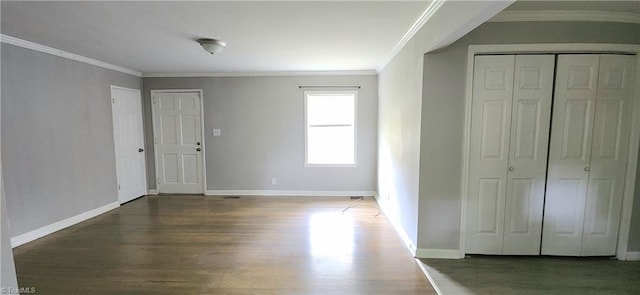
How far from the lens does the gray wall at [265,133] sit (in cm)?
486

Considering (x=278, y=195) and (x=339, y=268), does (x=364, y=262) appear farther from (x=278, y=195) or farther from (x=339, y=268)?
(x=278, y=195)

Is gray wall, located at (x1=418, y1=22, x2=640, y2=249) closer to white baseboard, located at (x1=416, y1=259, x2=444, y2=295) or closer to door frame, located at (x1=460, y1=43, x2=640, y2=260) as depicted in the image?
door frame, located at (x1=460, y1=43, x2=640, y2=260)

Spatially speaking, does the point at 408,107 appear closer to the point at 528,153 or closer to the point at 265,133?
the point at 528,153

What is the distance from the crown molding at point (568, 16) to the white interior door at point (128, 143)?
17.5 feet

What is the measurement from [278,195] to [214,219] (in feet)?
4.67

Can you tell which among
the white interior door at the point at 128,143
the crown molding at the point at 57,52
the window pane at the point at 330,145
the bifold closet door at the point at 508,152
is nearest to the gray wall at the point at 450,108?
the bifold closet door at the point at 508,152

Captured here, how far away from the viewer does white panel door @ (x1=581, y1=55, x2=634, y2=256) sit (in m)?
2.42

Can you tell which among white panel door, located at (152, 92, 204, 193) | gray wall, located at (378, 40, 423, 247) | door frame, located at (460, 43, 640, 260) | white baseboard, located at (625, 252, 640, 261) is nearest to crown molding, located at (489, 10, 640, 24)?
door frame, located at (460, 43, 640, 260)

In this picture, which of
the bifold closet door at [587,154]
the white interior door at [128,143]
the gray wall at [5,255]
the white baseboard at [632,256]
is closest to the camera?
the gray wall at [5,255]

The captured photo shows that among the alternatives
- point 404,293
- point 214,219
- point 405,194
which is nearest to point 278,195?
point 214,219

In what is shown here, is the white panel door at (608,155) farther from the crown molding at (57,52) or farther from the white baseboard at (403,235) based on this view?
the crown molding at (57,52)

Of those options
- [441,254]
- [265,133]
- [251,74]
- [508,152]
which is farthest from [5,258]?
[251,74]

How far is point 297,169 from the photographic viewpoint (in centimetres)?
503

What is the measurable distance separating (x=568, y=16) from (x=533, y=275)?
7.58 feet
